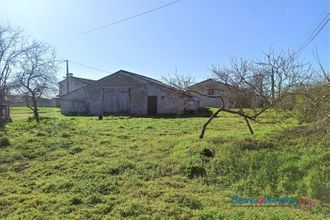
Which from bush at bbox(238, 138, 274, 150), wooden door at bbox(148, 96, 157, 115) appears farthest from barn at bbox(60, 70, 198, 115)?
bush at bbox(238, 138, 274, 150)

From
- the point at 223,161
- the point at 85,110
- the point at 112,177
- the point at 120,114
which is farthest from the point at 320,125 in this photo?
the point at 85,110

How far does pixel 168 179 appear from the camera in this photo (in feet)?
21.3

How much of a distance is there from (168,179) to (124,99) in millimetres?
23755

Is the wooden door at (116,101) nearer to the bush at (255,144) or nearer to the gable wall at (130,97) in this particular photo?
the gable wall at (130,97)

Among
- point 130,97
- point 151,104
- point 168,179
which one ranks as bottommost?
point 168,179

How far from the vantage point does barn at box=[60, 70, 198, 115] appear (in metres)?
28.8

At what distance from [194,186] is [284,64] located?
5486 mm

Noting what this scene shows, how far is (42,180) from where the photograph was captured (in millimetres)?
6707

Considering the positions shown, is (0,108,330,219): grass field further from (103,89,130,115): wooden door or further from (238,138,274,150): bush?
(103,89,130,115): wooden door

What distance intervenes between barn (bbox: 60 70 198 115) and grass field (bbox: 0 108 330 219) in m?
19.0

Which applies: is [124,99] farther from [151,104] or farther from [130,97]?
[151,104]

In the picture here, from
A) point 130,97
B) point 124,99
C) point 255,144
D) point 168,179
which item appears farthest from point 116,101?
point 168,179

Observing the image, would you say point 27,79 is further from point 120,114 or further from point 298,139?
point 298,139

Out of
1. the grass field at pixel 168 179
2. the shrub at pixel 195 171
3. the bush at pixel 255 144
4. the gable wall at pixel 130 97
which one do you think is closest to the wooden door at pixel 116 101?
the gable wall at pixel 130 97
